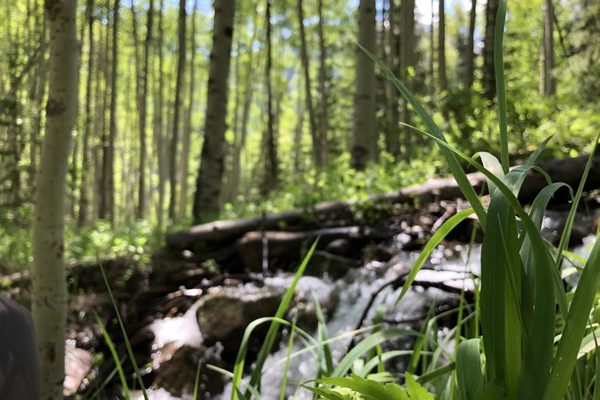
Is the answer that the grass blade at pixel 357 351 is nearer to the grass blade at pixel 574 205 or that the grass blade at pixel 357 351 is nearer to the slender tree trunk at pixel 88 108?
the grass blade at pixel 574 205

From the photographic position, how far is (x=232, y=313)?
346cm

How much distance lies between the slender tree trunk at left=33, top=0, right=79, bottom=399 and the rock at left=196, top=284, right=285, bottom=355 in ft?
4.51

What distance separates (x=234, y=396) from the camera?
3.48 feet

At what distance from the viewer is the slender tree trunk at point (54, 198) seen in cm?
208

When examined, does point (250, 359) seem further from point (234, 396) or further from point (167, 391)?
point (234, 396)

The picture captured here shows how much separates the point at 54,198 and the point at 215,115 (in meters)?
5.04

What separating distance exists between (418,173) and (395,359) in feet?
10.7

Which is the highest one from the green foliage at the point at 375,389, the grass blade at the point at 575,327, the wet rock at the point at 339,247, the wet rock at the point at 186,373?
the grass blade at the point at 575,327

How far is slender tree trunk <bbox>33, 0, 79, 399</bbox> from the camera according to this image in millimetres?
2076

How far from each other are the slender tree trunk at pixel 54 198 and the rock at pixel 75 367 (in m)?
1.07

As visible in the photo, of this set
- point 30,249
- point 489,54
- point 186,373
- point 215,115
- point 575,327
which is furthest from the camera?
point 489,54

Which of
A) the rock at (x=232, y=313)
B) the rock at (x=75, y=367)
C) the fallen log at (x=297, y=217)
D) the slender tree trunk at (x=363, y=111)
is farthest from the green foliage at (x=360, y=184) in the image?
the rock at (x=75, y=367)

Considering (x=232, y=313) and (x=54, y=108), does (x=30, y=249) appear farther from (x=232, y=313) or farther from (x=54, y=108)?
(x=54, y=108)

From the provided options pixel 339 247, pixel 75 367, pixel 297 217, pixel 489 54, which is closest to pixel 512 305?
pixel 75 367
